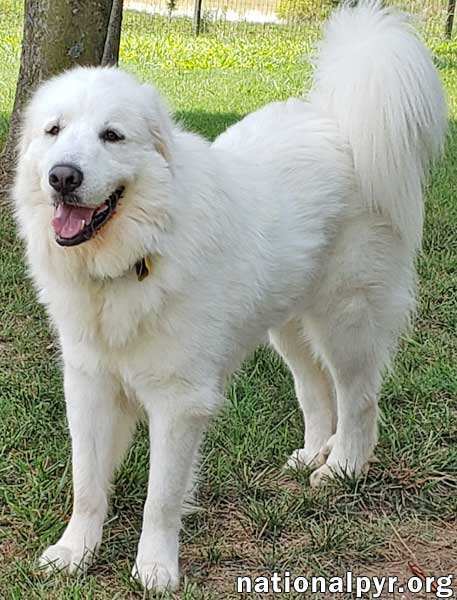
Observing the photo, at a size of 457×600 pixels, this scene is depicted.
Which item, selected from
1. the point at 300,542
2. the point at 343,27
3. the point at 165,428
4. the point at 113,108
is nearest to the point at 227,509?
the point at 300,542

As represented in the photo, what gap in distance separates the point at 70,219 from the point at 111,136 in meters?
0.26

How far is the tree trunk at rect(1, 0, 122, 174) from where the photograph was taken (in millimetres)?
4848

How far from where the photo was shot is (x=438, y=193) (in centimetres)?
652

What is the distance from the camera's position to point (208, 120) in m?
8.38

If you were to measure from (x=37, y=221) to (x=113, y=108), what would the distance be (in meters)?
0.38

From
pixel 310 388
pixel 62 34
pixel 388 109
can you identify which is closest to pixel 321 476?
pixel 310 388

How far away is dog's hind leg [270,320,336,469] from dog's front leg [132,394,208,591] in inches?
33.0

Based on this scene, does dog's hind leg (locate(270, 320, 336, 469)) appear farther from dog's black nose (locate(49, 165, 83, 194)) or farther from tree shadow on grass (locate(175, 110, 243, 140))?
tree shadow on grass (locate(175, 110, 243, 140))

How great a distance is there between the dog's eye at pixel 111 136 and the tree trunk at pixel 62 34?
2665mm

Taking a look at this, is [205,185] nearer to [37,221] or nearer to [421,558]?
[37,221]

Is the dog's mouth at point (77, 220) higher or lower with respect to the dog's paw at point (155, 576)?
higher

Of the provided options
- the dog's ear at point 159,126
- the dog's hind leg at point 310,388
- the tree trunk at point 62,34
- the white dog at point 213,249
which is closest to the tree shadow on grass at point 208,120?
the tree trunk at point 62,34

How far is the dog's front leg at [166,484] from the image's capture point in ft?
8.63

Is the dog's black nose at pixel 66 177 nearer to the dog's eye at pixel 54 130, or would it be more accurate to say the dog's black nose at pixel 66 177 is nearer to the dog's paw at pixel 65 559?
the dog's eye at pixel 54 130
